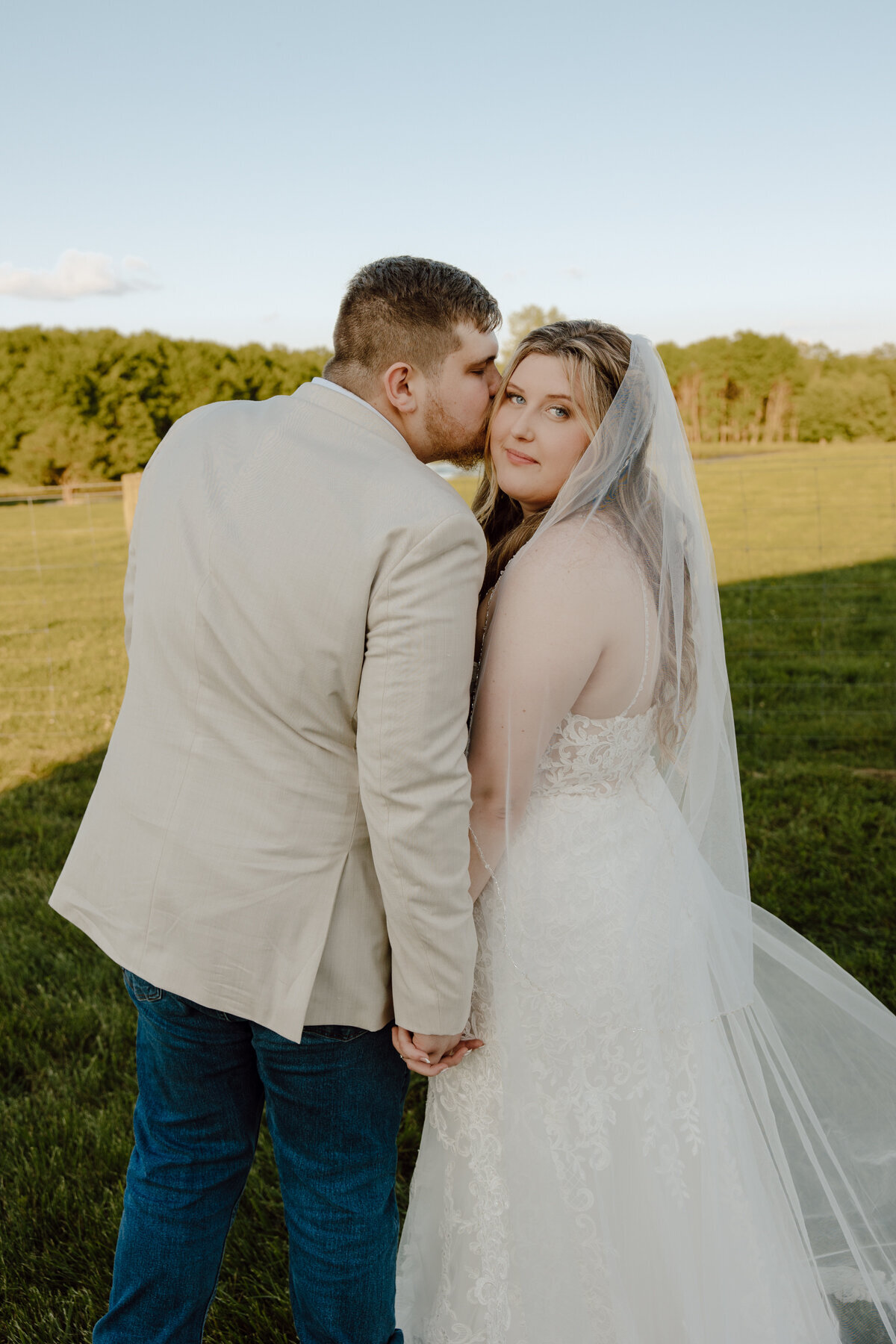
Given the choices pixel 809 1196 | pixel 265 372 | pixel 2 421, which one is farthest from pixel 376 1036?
pixel 265 372

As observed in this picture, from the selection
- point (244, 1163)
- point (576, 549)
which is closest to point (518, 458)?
point (576, 549)

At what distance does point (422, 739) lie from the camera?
1.60 metres

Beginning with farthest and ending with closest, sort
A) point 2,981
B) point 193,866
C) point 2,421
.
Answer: point 2,421
point 2,981
point 193,866

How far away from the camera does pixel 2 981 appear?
385 cm

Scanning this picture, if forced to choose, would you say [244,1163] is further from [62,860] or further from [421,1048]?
[62,860]

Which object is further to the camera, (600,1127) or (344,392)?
(600,1127)

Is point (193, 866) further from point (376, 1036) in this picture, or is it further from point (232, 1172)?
point (232, 1172)

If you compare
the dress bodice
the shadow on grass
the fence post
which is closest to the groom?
the dress bodice

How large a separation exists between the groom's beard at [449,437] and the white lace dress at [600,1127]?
630mm

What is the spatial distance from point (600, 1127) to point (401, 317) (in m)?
1.67

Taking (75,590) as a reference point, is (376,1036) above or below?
Answer: above

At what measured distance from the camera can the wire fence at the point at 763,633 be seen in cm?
661

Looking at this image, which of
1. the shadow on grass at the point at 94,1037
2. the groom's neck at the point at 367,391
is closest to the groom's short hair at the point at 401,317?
the groom's neck at the point at 367,391

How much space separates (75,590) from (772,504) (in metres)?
12.3
